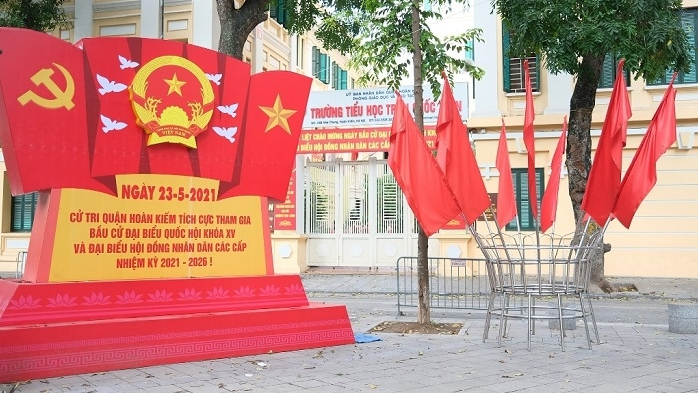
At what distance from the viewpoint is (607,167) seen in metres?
6.70

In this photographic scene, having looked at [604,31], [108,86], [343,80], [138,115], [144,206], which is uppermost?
[343,80]

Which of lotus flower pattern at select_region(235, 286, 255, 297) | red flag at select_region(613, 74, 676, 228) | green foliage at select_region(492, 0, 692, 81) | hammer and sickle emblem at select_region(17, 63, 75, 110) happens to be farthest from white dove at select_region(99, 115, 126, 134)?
green foliage at select_region(492, 0, 692, 81)

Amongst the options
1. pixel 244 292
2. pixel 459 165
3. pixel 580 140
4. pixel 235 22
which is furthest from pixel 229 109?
pixel 580 140

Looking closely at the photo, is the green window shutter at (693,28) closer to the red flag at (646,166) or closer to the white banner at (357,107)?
the white banner at (357,107)

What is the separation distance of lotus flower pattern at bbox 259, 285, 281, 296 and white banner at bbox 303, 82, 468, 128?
11.1m

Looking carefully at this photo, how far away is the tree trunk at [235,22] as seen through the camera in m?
12.1

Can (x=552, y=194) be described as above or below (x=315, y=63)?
below

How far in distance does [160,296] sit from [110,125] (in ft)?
5.67

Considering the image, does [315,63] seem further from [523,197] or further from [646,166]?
[646,166]

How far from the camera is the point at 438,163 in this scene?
22.5 feet

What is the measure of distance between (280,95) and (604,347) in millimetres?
4579

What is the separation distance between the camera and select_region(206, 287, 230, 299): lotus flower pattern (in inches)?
267

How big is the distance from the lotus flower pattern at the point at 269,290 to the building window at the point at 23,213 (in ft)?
49.8

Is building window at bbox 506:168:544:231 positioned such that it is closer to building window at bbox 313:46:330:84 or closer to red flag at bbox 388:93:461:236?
red flag at bbox 388:93:461:236
